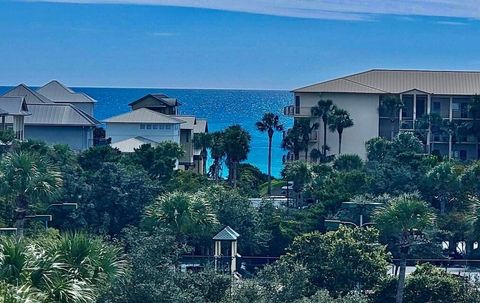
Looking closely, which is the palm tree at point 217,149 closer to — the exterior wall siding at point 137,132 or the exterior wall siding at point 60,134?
the exterior wall siding at point 137,132

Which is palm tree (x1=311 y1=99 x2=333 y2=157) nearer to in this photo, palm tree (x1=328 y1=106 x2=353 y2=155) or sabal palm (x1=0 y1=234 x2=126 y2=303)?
palm tree (x1=328 y1=106 x2=353 y2=155)

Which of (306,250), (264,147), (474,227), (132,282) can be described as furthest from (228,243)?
(264,147)

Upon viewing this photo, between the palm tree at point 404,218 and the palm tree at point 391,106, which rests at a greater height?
the palm tree at point 391,106

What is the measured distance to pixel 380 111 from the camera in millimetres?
91062

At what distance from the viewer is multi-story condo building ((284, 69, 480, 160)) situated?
8994 cm

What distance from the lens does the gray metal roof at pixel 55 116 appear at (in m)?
83.2

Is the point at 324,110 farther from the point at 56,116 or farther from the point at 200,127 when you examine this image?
the point at 56,116

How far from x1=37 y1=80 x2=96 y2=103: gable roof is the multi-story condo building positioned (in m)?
19.5

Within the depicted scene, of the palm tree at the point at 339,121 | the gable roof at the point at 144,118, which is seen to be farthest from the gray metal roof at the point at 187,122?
the palm tree at the point at 339,121

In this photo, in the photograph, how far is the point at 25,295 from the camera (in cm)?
1847

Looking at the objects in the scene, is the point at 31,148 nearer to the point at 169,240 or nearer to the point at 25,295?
the point at 169,240

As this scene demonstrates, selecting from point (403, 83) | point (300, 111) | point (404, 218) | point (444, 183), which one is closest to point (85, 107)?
point (300, 111)

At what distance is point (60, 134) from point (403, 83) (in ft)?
98.0

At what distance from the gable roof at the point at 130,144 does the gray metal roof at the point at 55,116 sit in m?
3.92
